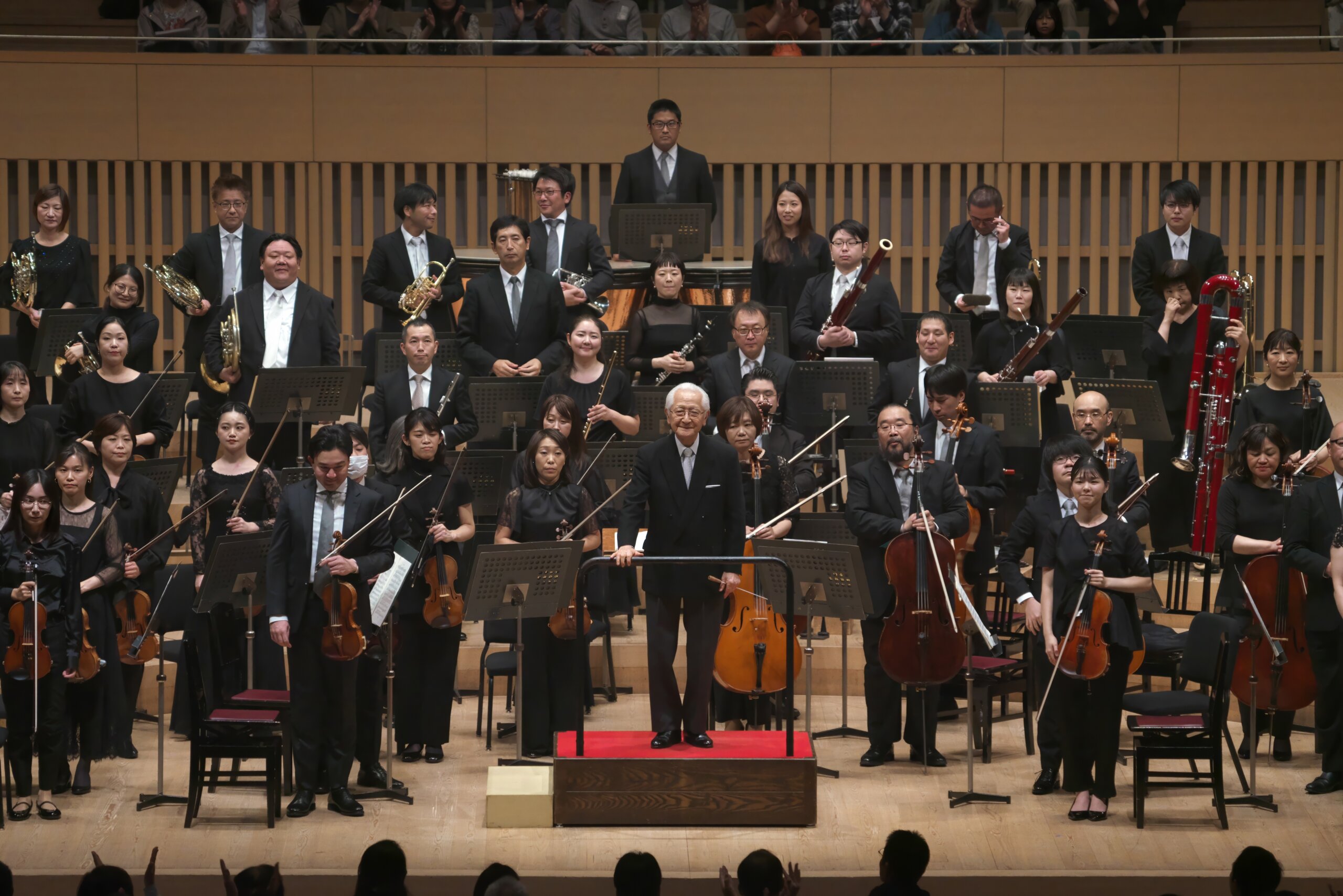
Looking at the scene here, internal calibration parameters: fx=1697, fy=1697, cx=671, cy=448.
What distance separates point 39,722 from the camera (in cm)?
525

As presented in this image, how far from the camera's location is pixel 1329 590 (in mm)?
5488

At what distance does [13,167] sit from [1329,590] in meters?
7.59

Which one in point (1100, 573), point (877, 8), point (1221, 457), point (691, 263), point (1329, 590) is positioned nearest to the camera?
point (1100, 573)

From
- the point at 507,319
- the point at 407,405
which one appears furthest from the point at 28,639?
the point at 507,319

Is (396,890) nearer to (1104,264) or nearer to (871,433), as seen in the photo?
(871,433)

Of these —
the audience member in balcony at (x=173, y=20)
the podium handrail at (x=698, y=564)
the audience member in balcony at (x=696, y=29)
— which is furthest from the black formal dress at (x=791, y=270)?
the audience member in balcony at (x=173, y=20)

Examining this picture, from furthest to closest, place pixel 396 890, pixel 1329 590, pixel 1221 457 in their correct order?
pixel 1221 457
pixel 1329 590
pixel 396 890

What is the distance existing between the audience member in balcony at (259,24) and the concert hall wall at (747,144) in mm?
89

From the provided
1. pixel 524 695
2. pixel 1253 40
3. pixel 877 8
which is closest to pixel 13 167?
pixel 877 8

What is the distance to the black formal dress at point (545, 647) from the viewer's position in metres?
5.66

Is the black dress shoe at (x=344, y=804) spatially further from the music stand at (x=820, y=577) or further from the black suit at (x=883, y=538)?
the black suit at (x=883, y=538)

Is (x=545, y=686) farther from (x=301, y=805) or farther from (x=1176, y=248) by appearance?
(x=1176, y=248)

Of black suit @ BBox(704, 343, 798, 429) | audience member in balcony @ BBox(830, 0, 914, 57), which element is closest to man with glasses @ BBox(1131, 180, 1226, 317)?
black suit @ BBox(704, 343, 798, 429)

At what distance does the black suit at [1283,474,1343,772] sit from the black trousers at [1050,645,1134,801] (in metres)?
0.73
